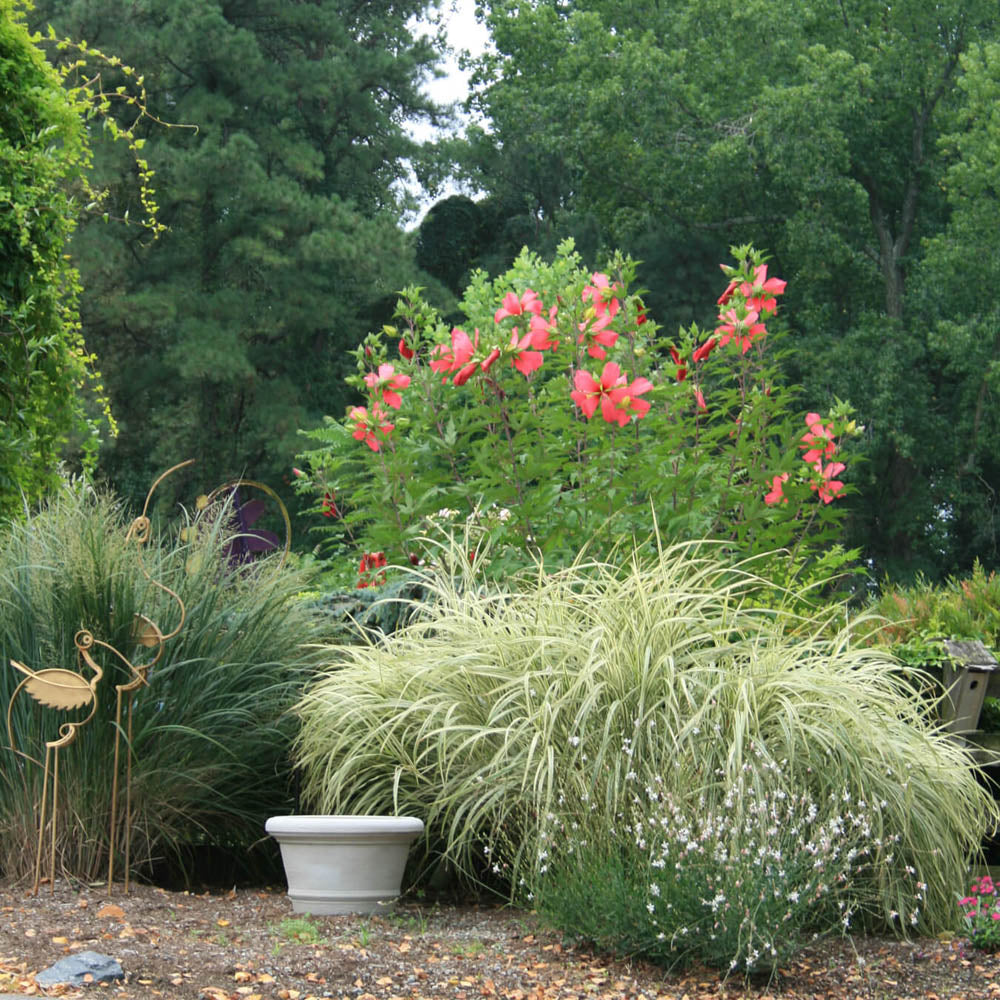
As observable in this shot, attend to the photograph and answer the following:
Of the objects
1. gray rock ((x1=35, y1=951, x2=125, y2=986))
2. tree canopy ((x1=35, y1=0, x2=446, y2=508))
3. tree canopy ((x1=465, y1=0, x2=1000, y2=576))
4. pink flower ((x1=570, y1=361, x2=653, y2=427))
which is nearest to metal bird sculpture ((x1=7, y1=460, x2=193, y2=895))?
gray rock ((x1=35, y1=951, x2=125, y2=986))

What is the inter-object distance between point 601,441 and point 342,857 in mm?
1987

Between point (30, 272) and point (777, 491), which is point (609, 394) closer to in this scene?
point (777, 491)

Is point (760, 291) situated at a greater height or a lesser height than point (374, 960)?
greater

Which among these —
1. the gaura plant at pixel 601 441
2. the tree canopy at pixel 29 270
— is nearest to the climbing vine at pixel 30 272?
the tree canopy at pixel 29 270

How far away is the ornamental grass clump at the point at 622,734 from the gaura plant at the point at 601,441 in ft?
1.75

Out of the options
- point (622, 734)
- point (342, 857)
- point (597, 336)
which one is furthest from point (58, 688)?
point (597, 336)

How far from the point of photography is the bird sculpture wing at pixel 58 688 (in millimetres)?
3533

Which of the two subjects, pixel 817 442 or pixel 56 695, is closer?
pixel 56 695

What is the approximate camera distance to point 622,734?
3555mm

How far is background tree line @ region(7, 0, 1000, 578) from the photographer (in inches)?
678

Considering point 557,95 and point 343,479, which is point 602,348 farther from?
point 557,95

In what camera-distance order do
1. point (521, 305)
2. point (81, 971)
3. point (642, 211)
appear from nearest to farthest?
point (81, 971), point (521, 305), point (642, 211)

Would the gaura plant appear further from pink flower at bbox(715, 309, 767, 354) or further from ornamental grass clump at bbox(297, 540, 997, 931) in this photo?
ornamental grass clump at bbox(297, 540, 997, 931)

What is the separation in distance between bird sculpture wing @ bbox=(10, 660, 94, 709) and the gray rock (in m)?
0.90
